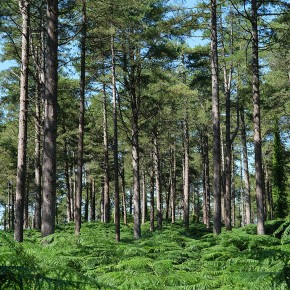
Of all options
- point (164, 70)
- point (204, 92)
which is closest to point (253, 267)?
point (164, 70)

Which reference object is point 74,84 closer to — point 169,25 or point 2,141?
point 2,141

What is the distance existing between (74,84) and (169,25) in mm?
9682

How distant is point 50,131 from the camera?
884cm

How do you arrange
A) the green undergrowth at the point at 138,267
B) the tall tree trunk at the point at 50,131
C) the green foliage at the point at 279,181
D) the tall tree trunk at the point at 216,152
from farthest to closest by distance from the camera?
the green foliage at the point at 279,181, the tall tree trunk at the point at 216,152, the tall tree trunk at the point at 50,131, the green undergrowth at the point at 138,267

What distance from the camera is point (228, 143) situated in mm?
20641

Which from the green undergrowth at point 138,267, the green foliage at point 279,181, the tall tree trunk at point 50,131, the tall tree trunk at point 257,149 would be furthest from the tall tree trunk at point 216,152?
the green foliage at point 279,181

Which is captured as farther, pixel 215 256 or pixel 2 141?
pixel 2 141

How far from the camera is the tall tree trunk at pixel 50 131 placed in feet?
28.3

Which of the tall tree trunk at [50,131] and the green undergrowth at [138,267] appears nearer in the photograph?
the green undergrowth at [138,267]

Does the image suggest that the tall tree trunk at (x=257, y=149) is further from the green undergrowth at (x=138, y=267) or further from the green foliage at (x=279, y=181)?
the green foliage at (x=279, y=181)

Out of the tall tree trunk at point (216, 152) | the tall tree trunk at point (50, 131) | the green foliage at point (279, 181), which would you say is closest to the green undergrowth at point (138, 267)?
the tall tree trunk at point (50, 131)

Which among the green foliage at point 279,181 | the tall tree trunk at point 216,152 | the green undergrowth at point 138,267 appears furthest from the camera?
the green foliage at point 279,181

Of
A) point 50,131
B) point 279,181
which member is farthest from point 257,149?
point 279,181

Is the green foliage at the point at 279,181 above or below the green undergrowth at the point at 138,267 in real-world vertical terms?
above
